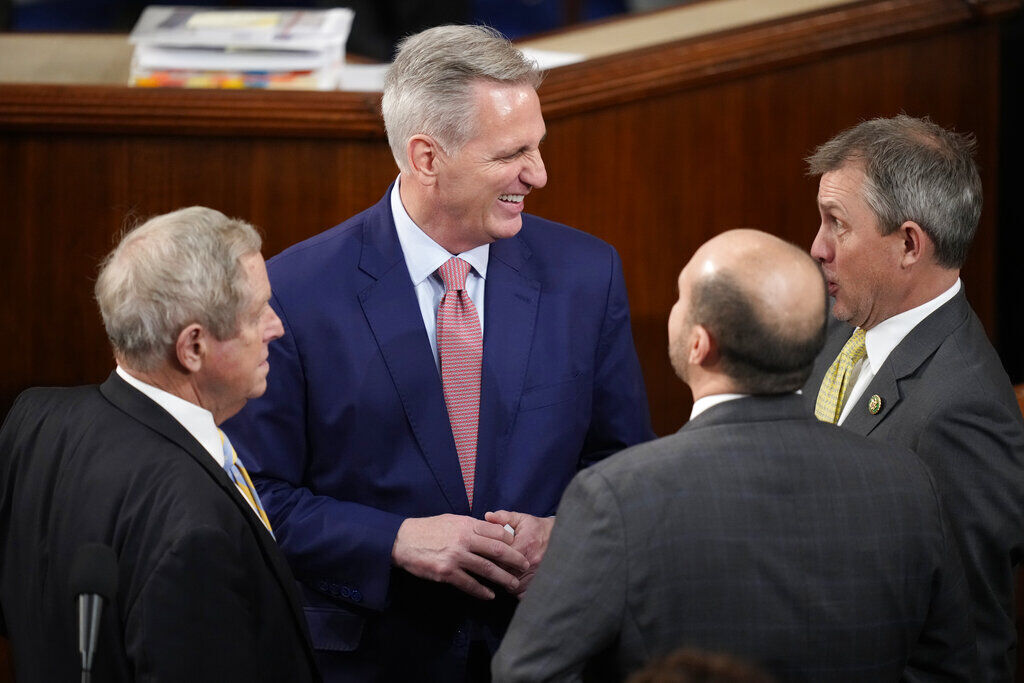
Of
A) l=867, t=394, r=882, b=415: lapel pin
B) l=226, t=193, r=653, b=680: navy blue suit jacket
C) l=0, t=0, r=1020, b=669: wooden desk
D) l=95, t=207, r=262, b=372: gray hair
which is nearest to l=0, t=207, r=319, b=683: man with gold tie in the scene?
l=95, t=207, r=262, b=372: gray hair

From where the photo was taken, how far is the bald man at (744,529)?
160 centimetres

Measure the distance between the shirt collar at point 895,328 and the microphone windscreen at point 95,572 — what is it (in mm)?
1320

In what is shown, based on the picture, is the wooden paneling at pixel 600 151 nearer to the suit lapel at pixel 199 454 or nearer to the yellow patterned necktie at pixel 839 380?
the yellow patterned necktie at pixel 839 380

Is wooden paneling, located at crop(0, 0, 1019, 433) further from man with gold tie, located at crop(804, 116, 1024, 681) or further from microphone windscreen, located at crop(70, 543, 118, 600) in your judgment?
microphone windscreen, located at crop(70, 543, 118, 600)

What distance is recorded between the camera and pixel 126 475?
5.45ft

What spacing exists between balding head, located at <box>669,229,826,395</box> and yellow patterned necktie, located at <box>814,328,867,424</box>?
2.26 ft

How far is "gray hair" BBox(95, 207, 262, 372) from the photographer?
1745 mm

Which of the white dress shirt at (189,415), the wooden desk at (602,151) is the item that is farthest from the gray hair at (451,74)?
the white dress shirt at (189,415)

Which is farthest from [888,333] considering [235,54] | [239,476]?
[235,54]

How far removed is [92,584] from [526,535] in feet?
2.74

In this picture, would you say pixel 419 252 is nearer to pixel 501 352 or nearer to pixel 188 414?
pixel 501 352

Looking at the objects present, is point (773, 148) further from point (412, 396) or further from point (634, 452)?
point (634, 452)

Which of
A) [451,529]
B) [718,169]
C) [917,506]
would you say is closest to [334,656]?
[451,529]

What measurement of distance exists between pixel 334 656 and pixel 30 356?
40.3 inches
